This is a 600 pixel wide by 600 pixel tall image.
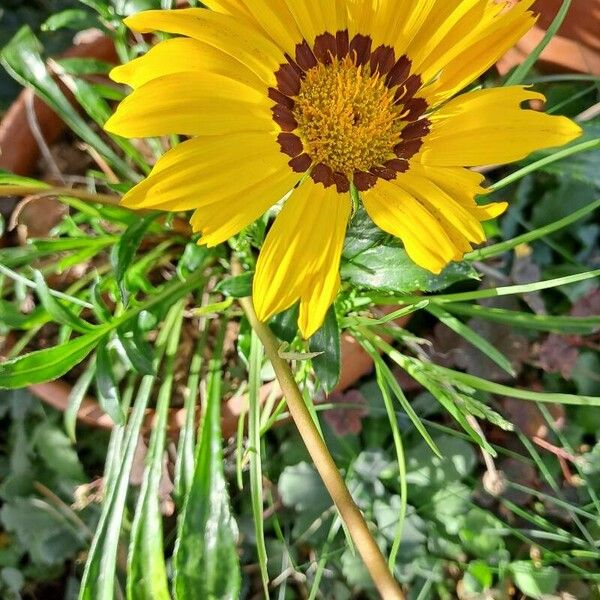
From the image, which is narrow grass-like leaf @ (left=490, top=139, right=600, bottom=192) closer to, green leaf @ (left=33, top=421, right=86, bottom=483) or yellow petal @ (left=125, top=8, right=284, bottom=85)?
yellow petal @ (left=125, top=8, right=284, bottom=85)

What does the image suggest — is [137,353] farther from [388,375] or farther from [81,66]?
[81,66]

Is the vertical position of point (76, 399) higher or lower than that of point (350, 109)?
lower

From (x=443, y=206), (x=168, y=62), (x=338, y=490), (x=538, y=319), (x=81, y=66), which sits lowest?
(x=338, y=490)

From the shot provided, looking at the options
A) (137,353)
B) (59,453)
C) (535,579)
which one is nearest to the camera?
(137,353)

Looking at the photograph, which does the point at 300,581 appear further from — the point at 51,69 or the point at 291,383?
the point at 51,69

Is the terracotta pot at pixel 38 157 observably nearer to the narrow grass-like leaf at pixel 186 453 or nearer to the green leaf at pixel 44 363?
the narrow grass-like leaf at pixel 186 453

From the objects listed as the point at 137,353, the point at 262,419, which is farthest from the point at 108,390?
the point at 262,419

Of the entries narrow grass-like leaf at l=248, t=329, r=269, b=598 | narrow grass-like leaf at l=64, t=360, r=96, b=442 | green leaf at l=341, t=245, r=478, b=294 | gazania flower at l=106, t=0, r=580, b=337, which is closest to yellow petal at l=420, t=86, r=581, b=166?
gazania flower at l=106, t=0, r=580, b=337
